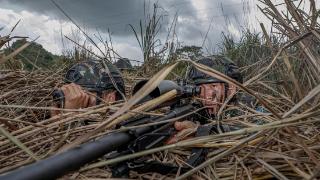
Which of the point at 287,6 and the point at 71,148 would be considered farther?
the point at 287,6

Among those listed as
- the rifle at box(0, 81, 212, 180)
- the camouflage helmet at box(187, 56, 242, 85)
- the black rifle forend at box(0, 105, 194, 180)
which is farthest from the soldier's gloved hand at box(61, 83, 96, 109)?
the black rifle forend at box(0, 105, 194, 180)

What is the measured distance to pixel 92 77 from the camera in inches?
116

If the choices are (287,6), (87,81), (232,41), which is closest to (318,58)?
(287,6)

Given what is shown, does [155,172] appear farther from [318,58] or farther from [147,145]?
[318,58]

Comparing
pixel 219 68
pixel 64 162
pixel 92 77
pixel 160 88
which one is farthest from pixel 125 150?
pixel 92 77

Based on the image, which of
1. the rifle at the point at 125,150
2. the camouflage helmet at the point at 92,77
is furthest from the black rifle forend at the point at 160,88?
the camouflage helmet at the point at 92,77

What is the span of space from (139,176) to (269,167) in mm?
424

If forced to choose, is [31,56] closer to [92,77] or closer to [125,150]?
[92,77]

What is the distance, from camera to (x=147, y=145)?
1.39m

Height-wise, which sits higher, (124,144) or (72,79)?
(72,79)

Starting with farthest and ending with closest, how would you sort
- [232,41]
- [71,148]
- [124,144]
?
1. [232,41]
2. [124,144]
3. [71,148]

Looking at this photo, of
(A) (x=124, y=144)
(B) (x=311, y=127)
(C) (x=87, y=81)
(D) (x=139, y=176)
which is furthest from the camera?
(C) (x=87, y=81)

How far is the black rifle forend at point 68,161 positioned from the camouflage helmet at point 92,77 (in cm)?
168

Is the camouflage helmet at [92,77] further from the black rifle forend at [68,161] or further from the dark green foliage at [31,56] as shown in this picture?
the black rifle forend at [68,161]
